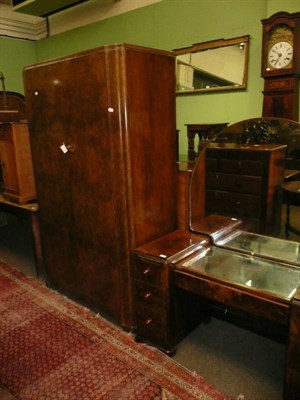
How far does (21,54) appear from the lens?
5219 millimetres

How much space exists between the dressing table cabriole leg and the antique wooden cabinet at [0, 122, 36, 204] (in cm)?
214

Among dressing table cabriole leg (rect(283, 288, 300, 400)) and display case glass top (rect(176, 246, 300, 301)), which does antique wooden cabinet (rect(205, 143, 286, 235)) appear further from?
dressing table cabriole leg (rect(283, 288, 300, 400))

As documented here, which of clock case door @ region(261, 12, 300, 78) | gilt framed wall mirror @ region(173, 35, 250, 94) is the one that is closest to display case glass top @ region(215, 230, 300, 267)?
clock case door @ region(261, 12, 300, 78)

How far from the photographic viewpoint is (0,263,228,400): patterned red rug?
61.4 inches

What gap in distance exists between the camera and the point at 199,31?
3379 millimetres

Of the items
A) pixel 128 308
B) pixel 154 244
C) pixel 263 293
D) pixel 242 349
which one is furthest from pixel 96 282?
pixel 263 293

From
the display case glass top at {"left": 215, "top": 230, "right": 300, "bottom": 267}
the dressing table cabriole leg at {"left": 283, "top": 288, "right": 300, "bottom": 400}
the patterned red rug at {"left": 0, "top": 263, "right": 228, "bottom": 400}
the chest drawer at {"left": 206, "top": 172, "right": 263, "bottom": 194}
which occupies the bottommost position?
the patterned red rug at {"left": 0, "top": 263, "right": 228, "bottom": 400}

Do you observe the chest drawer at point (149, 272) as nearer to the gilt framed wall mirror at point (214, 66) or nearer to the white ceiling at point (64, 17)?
the gilt framed wall mirror at point (214, 66)

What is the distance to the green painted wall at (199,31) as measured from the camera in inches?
117

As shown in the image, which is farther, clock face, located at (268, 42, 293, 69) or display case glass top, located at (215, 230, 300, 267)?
clock face, located at (268, 42, 293, 69)

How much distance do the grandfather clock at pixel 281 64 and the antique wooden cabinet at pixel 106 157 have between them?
1.25 m

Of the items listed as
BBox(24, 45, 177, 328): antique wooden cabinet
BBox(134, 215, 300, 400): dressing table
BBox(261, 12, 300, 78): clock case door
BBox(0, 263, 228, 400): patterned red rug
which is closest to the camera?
BBox(134, 215, 300, 400): dressing table

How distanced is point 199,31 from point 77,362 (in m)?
3.24

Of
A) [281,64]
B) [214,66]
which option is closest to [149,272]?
[281,64]
